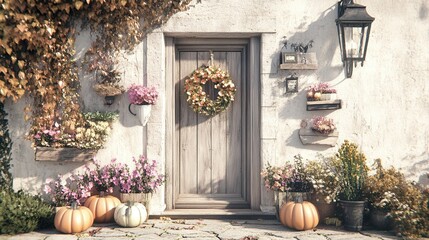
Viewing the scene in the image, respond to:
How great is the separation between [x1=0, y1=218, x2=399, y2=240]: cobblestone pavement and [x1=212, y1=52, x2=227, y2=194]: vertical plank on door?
0.83 metres

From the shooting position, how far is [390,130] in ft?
22.8

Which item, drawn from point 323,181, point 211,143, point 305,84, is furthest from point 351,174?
point 211,143

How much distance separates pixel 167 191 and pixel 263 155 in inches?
60.4

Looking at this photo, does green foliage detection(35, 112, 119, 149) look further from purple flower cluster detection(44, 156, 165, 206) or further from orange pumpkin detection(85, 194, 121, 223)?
orange pumpkin detection(85, 194, 121, 223)

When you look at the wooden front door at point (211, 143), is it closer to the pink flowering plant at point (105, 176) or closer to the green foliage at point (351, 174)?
the pink flowering plant at point (105, 176)

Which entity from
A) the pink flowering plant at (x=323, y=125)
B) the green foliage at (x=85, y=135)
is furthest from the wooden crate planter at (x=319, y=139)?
the green foliage at (x=85, y=135)

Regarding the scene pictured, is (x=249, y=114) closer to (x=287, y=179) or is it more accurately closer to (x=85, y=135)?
(x=287, y=179)

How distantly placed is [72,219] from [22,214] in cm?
66

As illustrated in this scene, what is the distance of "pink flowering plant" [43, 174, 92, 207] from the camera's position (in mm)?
6594

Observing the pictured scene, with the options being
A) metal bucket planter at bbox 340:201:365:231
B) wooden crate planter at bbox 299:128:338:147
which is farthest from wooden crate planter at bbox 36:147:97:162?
metal bucket planter at bbox 340:201:365:231

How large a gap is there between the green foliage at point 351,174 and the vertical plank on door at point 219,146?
1729mm

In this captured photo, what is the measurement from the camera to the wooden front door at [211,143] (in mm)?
7164

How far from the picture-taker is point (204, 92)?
6988 mm

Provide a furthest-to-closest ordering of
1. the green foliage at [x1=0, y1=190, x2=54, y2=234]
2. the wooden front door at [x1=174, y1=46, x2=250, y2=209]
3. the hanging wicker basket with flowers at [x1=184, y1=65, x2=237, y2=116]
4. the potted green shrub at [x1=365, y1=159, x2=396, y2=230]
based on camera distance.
A: the wooden front door at [x1=174, y1=46, x2=250, y2=209] < the hanging wicker basket with flowers at [x1=184, y1=65, x2=237, y2=116] < the potted green shrub at [x1=365, y1=159, x2=396, y2=230] < the green foliage at [x1=0, y1=190, x2=54, y2=234]
